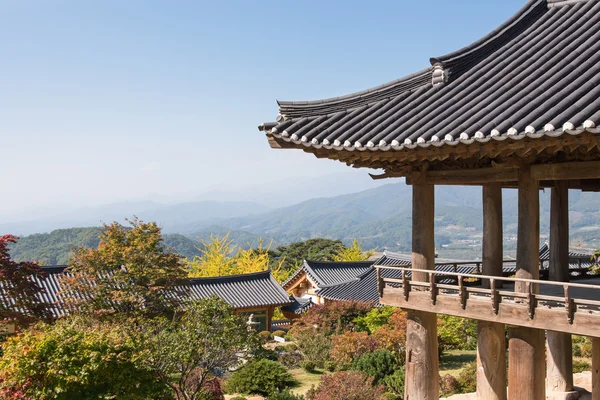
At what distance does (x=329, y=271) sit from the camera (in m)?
42.9

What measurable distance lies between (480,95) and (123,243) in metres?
16.6

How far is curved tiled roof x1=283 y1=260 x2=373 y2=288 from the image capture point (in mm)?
41281

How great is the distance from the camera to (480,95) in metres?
6.25

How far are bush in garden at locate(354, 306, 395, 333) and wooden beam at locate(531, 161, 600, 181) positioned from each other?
70.5 feet

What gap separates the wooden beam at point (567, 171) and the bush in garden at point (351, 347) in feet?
56.1

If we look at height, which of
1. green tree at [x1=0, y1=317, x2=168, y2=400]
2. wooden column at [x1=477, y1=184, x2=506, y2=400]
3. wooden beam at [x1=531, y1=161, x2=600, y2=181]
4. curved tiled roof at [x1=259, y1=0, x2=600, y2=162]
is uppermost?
curved tiled roof at [x1=259, y1=0, x2=600, y2=162]

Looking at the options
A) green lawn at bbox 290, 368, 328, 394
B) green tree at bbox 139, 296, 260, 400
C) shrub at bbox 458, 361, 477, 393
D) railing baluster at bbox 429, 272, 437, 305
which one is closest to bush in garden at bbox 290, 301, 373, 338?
green lawn at bbox 290, 368, 328, 394

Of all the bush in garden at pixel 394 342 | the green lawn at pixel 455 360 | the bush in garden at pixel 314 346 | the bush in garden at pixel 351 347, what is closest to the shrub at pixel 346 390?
the bush in garden at pixel 394 342

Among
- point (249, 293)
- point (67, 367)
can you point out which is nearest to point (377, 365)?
point (67, 367)

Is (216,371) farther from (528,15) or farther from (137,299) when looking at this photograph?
(528,15)

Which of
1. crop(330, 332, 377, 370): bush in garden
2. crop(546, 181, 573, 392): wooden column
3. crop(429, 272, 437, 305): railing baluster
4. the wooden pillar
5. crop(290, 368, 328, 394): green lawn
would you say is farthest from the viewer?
crop(330, 332, 377, 370): bush in garden

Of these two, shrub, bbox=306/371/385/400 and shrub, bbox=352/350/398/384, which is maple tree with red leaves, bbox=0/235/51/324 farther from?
shrub, bbox=352/350/398/384

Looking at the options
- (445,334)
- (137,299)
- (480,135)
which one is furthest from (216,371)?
(480,135)

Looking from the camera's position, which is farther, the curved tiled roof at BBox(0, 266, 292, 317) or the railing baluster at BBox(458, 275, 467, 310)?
the curved tiled roof at BBox(0, 266, 292, 317)
